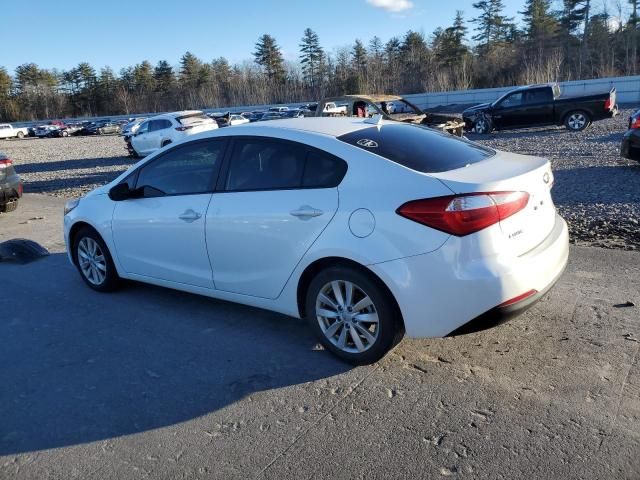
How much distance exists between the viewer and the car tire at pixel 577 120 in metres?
19.2

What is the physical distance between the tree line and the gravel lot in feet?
97.8

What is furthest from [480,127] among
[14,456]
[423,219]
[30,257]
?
[14,456]

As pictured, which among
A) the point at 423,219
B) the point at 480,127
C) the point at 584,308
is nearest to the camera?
the point at 423,219

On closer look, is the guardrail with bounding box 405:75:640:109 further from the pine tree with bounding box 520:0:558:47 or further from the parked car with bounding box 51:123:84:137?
the parked car with bounding box 51:123:84:137

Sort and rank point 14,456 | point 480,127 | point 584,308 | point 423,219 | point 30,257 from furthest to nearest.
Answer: point 480,127, point 30,257, point 584,308, point 423,219, point 14,456

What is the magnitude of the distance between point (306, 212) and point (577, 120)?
1841 centimetres

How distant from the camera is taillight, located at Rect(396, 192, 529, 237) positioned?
3318 millimetres

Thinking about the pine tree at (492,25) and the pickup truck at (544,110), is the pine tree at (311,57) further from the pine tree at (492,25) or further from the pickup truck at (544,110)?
the pickup truck at (544,110)

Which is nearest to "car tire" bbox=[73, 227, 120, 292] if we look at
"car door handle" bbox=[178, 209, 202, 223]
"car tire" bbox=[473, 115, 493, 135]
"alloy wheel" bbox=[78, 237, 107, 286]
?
"alloy wheel" bbox=[78, 237, 107, 286]

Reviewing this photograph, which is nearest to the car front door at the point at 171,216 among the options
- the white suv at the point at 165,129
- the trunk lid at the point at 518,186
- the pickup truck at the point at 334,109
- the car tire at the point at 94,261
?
the car tire at the point at 94,261

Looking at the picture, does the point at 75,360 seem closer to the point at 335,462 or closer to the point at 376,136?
the point at 335,462

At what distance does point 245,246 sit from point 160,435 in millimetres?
1499

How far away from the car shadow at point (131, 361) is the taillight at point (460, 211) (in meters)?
1.20

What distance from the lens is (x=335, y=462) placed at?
290 cm
